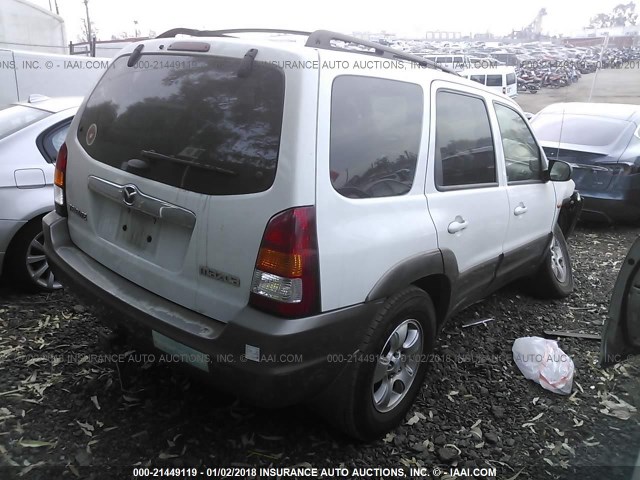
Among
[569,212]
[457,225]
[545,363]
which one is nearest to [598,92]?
[569,212]

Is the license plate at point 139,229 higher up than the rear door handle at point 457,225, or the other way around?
the license plate at point 139,229

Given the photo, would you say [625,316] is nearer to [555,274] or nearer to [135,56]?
[555,274]

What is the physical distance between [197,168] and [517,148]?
7.94ft

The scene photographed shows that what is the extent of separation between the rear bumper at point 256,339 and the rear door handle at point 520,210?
1.67 m

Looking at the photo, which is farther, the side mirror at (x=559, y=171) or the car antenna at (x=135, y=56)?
the side mirror at (x=559, y=171)

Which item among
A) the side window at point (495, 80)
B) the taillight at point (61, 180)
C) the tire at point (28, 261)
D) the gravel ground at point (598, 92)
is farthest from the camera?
the side window at point (495, 80)

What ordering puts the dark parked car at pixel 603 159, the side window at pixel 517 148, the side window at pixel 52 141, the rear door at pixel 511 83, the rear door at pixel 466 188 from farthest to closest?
the rear door at pixel 511 83, the dark parked car at pixel 603 159, the side window at pixel 52 141, the side window at pixel 517 148, the rear door at pixel 466 188

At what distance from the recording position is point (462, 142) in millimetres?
2785

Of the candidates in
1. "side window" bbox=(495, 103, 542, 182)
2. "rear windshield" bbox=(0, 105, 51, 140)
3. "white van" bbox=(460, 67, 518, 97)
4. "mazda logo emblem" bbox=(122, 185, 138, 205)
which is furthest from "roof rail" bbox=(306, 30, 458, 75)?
"white van" bbox=(460, 67, 518, 97)

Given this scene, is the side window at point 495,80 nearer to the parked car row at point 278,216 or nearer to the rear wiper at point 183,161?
the parked car row at point 278,216

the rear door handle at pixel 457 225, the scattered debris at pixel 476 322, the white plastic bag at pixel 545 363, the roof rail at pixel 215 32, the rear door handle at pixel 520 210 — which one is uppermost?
the roof rail at pixel 215 32

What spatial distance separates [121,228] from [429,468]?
6.08ft

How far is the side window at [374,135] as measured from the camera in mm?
1996

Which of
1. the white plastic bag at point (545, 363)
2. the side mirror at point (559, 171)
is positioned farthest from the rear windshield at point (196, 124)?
the side mirror at point (559, 171)
